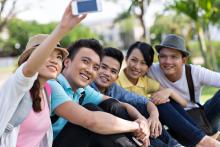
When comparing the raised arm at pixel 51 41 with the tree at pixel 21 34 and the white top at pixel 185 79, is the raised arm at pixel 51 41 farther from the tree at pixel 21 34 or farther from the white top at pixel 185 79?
the tree at pixel 21 34

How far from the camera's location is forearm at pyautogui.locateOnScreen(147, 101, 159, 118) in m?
3.40

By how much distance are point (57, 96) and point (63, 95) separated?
1.5 inches

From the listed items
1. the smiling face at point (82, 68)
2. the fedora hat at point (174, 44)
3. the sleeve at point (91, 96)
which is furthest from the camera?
the fedora hat at point (174, 44)

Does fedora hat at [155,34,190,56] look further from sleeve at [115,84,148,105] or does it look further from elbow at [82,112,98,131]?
elbow at [82,112,98,131]

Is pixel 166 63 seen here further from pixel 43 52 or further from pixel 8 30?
pixel 8 30

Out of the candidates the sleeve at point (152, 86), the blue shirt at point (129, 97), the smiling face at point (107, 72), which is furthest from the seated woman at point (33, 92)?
the sleeve at point (152, 86)

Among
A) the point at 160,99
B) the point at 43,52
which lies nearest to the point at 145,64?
the point at 160,99

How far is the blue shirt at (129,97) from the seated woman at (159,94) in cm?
12

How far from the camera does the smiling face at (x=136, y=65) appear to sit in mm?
3830

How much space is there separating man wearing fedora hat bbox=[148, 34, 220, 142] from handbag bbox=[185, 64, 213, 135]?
0.10 ft

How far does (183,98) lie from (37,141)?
2.00 m

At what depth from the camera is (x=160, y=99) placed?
3605mm

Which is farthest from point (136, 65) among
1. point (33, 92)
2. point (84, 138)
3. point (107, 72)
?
point (33, 92)

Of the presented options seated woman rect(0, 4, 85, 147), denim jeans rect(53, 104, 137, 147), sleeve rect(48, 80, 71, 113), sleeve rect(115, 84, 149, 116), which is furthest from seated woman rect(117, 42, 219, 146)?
seated woman rect(0, 4, 85, 147)
